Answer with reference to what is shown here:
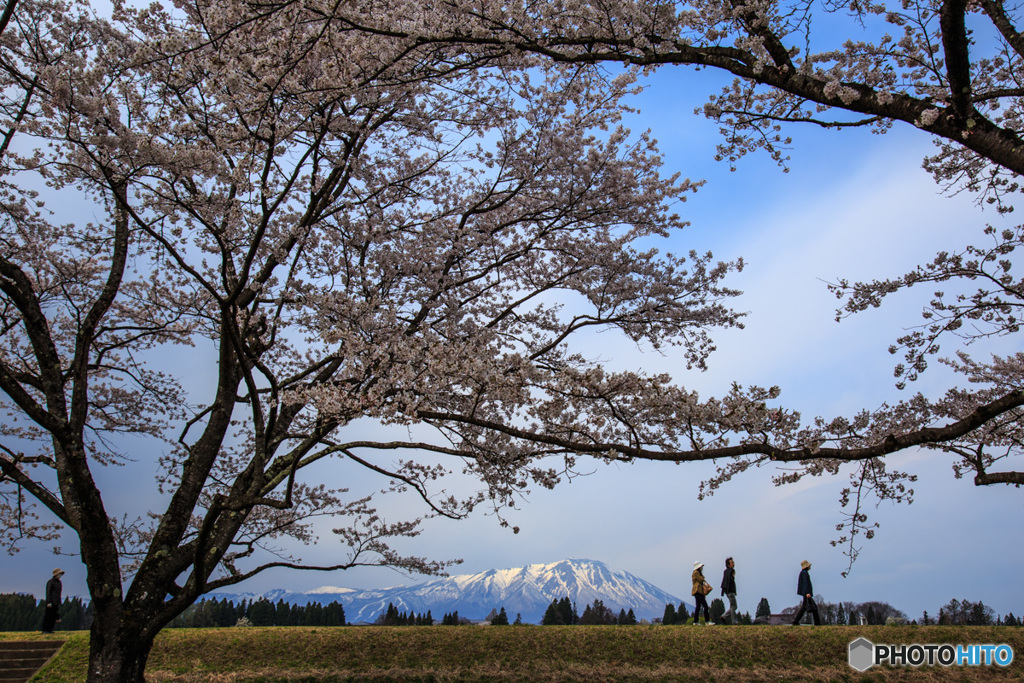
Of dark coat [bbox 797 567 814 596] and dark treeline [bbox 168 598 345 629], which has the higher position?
dark coat [bbox 797 567 814 596]

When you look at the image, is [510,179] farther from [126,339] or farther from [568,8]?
[126,339]

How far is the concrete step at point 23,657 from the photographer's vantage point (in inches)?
386

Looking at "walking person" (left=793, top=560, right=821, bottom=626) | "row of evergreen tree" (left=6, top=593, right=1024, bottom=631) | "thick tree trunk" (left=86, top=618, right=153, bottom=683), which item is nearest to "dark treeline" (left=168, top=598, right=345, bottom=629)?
"row of evergreen tree" (left=6, top=593, right=1024, bottom=631)

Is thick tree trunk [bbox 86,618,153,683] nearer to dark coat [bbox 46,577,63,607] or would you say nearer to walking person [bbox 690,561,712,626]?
dark coat [bbox 46,577,63,607]

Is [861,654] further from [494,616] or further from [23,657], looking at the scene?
[23,657]

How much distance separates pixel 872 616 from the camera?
38.4 ft

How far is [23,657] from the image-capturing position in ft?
33.3

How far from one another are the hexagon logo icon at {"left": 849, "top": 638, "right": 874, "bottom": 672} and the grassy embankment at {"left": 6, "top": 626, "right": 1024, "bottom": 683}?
123 millimetres

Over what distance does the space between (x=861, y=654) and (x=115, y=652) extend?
1003cm

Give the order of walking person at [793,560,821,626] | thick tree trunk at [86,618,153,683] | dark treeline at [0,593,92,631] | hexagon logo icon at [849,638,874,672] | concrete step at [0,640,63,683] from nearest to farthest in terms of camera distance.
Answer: thick tree trunk at [86,618,153,683] < hexagon logo icon at [849,638,874,672] < concrete step at [0,640,63,683] < walking person at [793,560,821,626] < dark treeline at [0,593,92,631]

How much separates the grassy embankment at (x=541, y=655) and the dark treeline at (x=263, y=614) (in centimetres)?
316

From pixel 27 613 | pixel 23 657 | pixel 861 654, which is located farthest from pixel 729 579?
pixel 27 613

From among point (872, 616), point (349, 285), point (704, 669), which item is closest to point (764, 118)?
point (349, 285)

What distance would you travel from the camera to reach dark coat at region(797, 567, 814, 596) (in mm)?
11094
